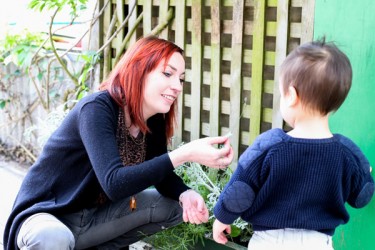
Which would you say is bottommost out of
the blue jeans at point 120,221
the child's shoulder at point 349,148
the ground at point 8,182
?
the ground at point 8,182

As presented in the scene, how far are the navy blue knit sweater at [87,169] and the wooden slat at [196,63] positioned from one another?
89 centimetres

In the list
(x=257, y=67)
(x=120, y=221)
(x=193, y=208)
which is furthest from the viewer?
(x=257, y=67)

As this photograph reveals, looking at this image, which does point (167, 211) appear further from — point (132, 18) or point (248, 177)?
A: point (132, 18)

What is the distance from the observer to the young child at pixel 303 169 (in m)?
1.97

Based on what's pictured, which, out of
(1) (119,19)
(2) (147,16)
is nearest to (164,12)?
(2) (147,16)

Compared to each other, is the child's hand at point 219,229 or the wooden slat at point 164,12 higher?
the wooden slat at point 164,12

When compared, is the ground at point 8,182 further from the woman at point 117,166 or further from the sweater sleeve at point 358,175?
the sweater sleeve at point 358,175

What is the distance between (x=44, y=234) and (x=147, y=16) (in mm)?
1952

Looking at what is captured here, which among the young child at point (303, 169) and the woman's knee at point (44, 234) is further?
the woman's knee at point (44, 234)

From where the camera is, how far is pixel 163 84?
261 cm

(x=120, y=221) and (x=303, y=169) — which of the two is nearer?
(x=303, y=169)

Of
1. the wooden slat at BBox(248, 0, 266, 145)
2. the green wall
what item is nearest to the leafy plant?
the wooden slat at BBox(248, 0, 266, 145)

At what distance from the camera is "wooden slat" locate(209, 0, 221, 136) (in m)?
3.59


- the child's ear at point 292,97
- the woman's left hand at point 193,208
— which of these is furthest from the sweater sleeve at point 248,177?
the woman's left hand at point 193,208
